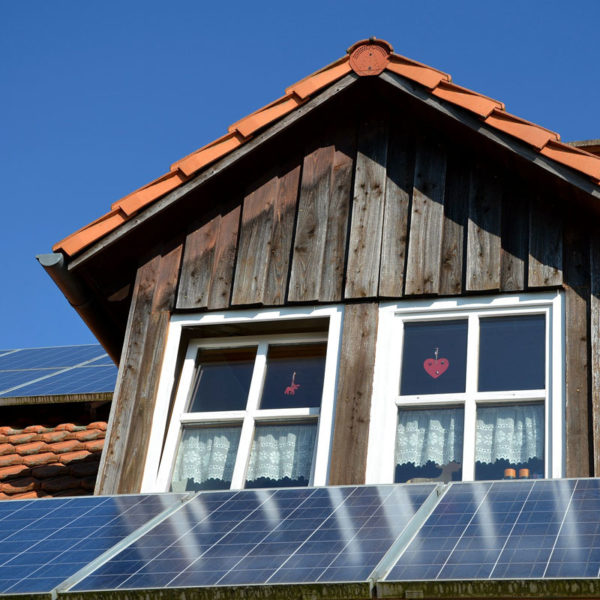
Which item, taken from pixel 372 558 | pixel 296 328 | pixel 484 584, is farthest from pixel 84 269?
pixel 484 584

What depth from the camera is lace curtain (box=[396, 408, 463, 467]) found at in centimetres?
770

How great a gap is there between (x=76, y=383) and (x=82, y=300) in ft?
8.58

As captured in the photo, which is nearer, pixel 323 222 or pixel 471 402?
pixel 471 402

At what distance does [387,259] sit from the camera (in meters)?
8.47

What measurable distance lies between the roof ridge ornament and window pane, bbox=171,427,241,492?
119 inches

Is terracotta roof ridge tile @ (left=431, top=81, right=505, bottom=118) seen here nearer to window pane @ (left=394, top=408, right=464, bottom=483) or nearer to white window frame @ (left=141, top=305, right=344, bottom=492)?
white window frame @ (left=141, top=305, right=344, bottom=492)

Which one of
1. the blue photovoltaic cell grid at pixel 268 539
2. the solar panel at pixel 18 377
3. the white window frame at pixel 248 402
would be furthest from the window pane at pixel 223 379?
the solar panel at pixel 18 377

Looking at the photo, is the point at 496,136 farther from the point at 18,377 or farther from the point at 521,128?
the point at 18,377

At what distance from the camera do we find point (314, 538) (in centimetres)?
552

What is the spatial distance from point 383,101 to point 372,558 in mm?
5004

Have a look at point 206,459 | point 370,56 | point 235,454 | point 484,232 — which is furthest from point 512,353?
point 370,56

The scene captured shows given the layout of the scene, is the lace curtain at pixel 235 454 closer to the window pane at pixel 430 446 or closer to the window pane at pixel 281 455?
the window pane at pixel 281 455

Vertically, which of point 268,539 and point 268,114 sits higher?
point 268,114

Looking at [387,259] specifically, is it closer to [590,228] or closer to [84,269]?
[590,228]
